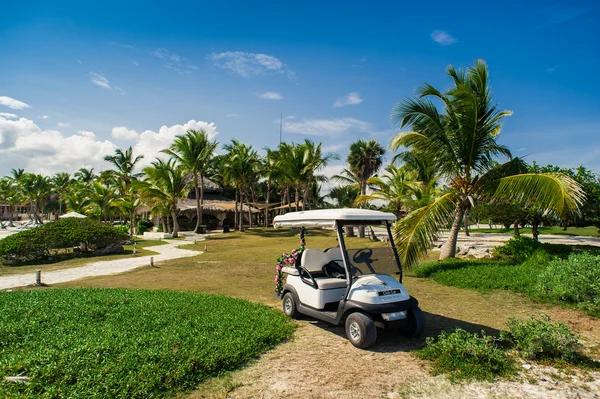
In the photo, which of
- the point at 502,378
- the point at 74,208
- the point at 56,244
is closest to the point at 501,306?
the point at 502,378

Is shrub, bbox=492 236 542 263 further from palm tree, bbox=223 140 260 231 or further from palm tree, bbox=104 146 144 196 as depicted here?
palm tree, bbox=104 146 144 196

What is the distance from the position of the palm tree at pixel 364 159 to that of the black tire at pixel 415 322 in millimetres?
27367

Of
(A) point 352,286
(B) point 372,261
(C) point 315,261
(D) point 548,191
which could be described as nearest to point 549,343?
(B) point 372,261

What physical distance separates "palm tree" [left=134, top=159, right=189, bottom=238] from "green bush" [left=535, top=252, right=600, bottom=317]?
1061 inches

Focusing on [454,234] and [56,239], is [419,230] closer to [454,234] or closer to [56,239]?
[454,234]

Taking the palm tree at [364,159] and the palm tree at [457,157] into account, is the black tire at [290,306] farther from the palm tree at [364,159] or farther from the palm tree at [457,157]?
→ the palm tree at [364,159]

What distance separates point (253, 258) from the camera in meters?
16.7

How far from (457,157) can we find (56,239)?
18383mm

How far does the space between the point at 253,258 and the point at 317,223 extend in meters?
11.0

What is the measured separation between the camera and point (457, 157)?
1268cm

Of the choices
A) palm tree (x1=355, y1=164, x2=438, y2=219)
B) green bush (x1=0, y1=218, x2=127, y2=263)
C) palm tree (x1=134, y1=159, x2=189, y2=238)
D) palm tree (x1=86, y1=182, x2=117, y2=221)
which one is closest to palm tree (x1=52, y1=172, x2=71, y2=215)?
palm tree (x1=86, y1=182, x2=117, y2=221)

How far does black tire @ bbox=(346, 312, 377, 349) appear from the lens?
5066 mm

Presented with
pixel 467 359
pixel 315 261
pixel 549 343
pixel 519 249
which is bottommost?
pixel 467 359

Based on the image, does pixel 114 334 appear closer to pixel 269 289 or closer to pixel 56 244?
pixel 269 289
